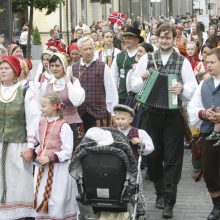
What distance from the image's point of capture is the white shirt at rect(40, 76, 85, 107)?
788 cm

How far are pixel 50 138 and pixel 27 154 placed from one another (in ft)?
0.94

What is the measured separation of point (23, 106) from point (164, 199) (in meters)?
1.91

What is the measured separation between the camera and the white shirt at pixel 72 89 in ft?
25.9

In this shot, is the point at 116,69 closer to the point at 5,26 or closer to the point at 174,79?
the point at 174,79

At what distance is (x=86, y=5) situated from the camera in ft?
157

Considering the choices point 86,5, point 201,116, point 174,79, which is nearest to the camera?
point 201,116

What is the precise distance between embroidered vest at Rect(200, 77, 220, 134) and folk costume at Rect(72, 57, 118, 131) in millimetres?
2045

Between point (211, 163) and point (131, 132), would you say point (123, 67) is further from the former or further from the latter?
point (211, 163)

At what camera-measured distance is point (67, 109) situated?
8078 mm

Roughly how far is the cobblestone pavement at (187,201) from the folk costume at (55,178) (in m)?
1.06

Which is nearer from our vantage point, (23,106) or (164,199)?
(23,106)

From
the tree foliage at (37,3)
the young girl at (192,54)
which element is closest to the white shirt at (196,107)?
the young girl at (192,54)

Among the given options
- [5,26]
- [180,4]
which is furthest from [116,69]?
[180,4]

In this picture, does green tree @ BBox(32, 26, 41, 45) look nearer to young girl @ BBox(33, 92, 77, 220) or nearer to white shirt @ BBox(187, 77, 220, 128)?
young girl @ BBox(33, 92, 77, 220)
